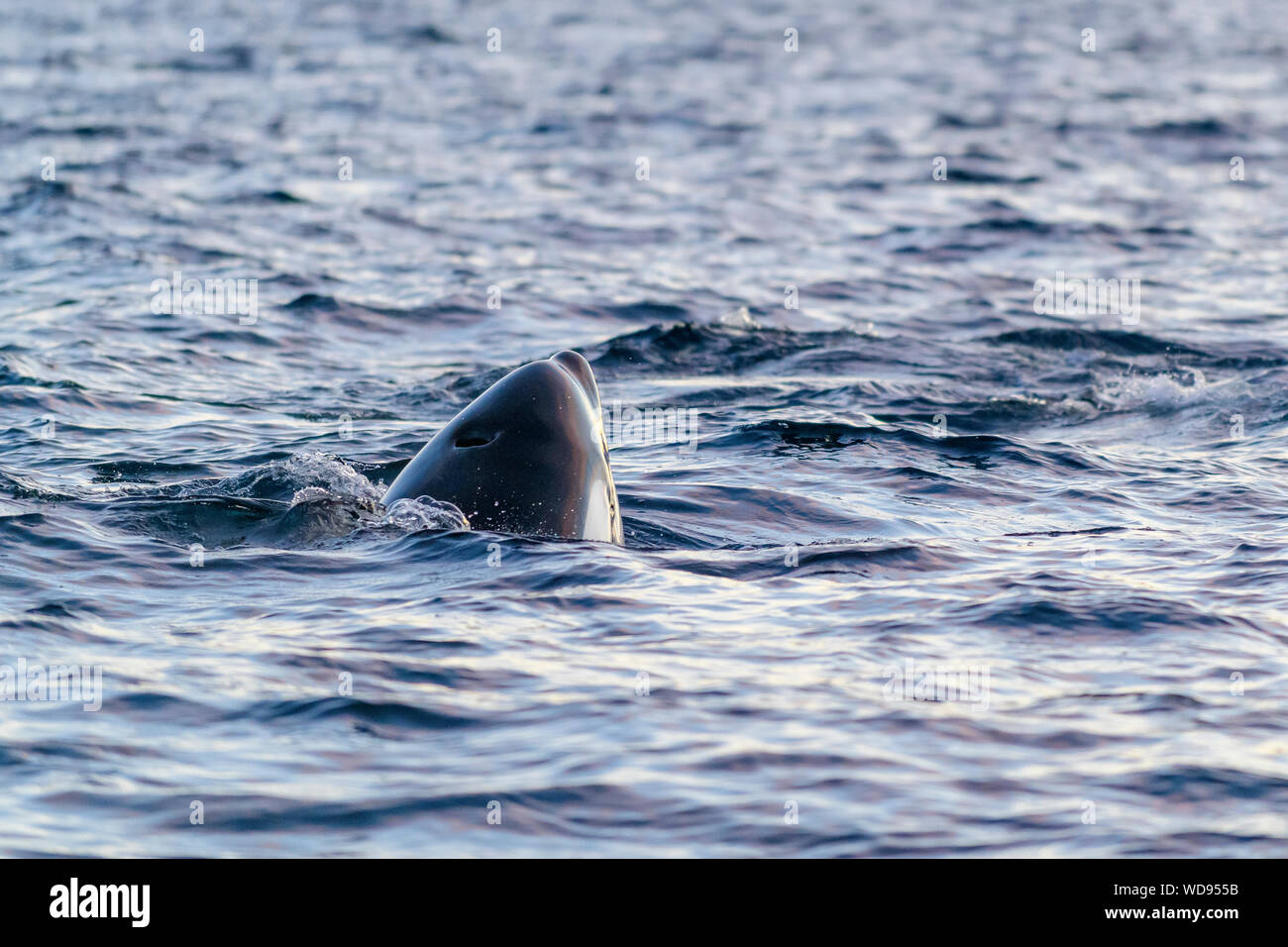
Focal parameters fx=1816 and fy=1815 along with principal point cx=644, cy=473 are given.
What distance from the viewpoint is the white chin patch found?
968 cm

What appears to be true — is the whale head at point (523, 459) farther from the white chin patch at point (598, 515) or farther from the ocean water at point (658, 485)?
the ocean water at point (658, 485)

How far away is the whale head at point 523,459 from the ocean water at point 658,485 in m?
0.20

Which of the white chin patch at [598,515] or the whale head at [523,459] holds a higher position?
the whale head at [523,459]

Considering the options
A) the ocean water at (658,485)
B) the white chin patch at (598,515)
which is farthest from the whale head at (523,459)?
the ocean water at (658,485)

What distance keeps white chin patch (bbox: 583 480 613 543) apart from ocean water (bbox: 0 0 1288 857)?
0.09 meters

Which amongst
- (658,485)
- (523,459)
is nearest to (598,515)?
(523,459)

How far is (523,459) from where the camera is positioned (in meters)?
9.38

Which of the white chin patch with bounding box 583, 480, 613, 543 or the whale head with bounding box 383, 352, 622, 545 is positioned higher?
the whale head with bounding box 383, 352, 622, 545

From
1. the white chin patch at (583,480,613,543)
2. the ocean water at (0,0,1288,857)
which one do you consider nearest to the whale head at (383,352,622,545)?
the white chin patch at (583,480,613,543)

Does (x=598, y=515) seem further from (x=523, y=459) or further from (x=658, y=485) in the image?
(x=658, y=485)

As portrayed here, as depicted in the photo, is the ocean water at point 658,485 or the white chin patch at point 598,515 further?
the white chin patch at point 598,515

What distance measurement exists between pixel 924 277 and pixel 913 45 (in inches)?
1252

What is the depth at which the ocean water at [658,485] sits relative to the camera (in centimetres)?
704

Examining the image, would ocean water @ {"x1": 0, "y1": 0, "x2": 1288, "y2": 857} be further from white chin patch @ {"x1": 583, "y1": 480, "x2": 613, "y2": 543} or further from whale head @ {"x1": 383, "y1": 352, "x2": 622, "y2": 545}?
whale head @ {"x1": 383, "y1": 352, "x2": 622, "y2": 545}
